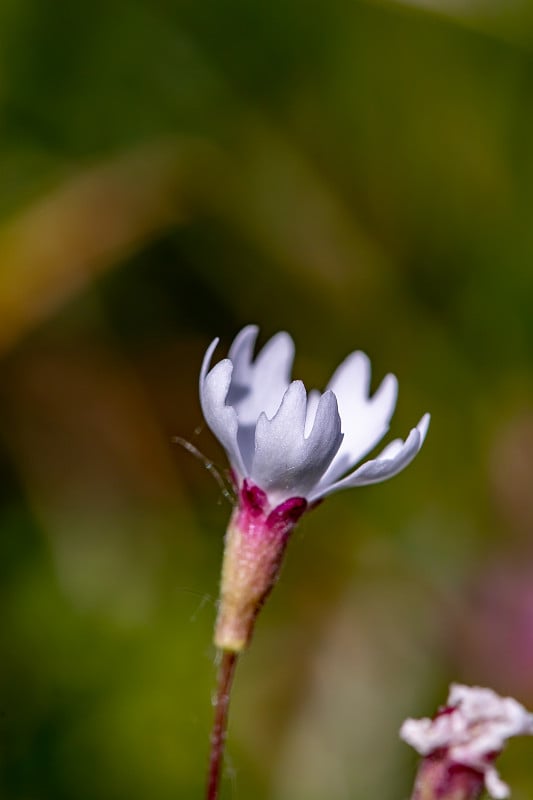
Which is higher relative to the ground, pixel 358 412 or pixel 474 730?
pixel 358 412

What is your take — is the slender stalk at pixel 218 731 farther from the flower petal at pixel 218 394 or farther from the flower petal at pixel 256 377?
the flower petal at pixel 256 377

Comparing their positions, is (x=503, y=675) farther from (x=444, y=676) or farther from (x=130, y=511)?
(x=130, y=511)

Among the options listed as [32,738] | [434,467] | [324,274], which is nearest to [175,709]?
[32,738]

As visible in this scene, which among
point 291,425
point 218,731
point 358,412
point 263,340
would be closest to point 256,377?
point 358,412

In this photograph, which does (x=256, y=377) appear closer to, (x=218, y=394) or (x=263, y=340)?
(x=218, y=394)

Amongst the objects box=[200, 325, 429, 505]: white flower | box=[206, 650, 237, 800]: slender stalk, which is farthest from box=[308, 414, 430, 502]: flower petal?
box=[206, 650, 237, 800]: slender stalk

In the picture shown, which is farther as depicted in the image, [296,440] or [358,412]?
[358,412]
